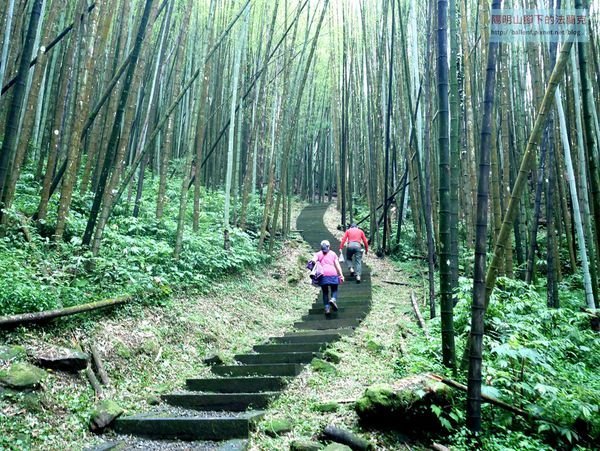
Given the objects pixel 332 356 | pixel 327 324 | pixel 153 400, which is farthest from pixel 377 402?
pixel 327 324

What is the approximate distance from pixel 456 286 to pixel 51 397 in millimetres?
3528

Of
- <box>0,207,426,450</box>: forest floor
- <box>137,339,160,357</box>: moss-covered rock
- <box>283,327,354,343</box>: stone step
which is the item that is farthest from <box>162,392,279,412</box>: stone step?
<box>283,327,354,343</box>: stone step

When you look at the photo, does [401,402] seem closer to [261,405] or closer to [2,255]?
[261,405]

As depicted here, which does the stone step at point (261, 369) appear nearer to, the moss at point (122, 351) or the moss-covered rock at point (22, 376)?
the moss at point (122, 351)

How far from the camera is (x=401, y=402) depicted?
258cm

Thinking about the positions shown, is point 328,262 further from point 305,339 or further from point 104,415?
point 104,415

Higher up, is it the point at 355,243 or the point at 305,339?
the point at 355,243

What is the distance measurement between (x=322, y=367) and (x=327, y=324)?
71.4 inches

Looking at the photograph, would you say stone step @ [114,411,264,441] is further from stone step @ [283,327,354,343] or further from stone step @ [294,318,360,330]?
stone step @ [294,318,360,330]

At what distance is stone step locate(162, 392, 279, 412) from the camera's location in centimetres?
311

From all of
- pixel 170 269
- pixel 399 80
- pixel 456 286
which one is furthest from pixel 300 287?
pixel 399 80

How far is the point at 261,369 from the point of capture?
12.6 feet

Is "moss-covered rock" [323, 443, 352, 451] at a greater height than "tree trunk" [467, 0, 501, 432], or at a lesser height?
lesser

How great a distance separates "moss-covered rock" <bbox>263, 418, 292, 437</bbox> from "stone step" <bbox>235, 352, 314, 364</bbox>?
1.29 metres
